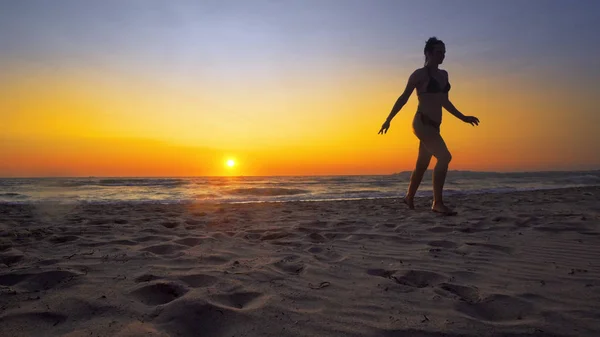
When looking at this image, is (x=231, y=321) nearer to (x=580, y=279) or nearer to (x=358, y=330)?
(x=358, y=330)

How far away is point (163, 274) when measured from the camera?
7.23 feet

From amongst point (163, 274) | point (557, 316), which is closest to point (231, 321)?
point (163, 274)

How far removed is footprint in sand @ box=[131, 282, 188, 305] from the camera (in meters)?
1.80

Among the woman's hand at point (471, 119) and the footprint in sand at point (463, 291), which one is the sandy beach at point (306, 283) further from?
the woman's hand at point (471, 119)

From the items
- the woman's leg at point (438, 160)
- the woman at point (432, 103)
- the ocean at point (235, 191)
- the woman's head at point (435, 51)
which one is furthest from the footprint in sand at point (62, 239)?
the ocean at point (235, 191)

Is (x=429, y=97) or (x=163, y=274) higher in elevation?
(x=429, y=97)

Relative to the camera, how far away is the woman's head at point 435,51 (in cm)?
489

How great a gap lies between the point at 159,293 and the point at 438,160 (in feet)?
13.3

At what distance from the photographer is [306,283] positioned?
203 centimetres

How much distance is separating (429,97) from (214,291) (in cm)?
427

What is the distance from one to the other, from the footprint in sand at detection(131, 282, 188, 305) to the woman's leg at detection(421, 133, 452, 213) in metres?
3.90

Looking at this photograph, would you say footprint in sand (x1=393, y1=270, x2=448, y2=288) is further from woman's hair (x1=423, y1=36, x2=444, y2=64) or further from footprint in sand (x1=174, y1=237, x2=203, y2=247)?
woman's hair (x1=423, y1=36, x2=444, y2=64)

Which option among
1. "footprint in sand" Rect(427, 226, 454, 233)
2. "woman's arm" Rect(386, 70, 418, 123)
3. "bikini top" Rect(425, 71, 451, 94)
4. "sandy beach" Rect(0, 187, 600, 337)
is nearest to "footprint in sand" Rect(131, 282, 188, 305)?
"sandy beach" Rect(0, 187, 600, 337)

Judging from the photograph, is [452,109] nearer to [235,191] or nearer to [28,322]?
[28,322]
